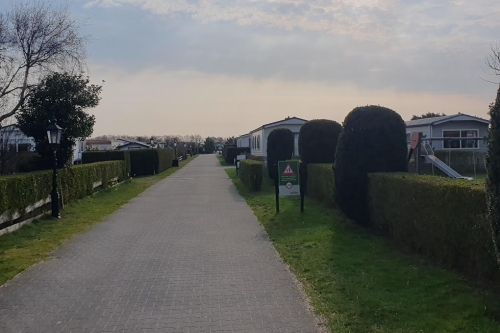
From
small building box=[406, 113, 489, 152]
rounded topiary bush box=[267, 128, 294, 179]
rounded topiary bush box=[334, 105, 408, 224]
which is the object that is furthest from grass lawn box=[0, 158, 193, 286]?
small building box=[406, 113, 489, 152]

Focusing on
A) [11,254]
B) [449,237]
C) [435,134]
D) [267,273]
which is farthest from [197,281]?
[435,134]

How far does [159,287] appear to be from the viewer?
7406 mm

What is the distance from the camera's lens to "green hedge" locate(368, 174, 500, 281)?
6375 mm

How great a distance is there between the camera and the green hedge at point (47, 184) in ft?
39.2

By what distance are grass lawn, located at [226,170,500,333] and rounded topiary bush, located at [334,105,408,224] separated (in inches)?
25.7

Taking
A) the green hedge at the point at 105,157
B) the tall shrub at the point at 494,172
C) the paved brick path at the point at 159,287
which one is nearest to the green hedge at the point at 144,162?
the green hedge at the point at 105,157

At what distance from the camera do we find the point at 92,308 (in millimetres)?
6418

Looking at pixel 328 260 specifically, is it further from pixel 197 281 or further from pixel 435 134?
pixel 435 134

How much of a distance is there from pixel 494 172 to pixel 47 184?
512 inches

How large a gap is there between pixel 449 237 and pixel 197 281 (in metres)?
3.52

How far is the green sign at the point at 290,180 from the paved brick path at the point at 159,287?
8.35 feet

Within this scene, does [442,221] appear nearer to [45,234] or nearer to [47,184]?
[45,234]

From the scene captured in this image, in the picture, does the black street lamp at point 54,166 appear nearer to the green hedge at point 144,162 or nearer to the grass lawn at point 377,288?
the grass lawn at point 377,288

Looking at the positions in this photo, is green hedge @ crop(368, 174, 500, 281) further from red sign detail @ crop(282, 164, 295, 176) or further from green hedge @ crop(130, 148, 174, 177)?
green hedge @ crop(130, 148, 174, 177)
